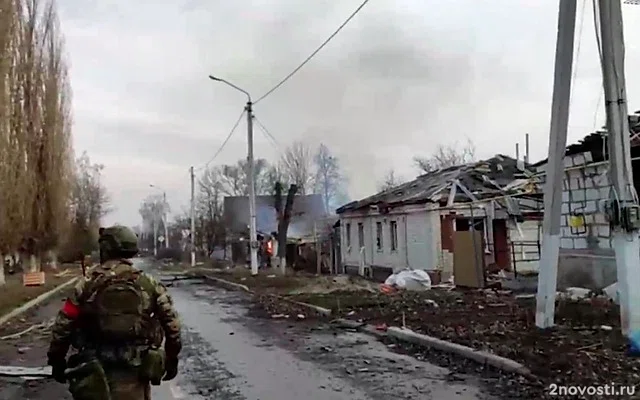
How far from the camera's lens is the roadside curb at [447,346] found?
8.84 meters

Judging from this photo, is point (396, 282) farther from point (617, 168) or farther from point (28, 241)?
point (28, 241)

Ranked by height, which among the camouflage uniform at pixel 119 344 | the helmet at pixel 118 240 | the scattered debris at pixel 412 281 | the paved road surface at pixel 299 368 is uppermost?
the helmet at pixel 118 240

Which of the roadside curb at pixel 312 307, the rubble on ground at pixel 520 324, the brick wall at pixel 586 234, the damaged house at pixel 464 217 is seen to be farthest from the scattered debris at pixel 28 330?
the damaged house at pixel 464 217

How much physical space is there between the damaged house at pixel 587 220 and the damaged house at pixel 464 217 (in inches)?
232

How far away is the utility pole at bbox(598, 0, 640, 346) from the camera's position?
10.2 metres

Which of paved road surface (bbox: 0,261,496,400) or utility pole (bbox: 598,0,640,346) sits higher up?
utility pole (bbox: 598,0,640,346)

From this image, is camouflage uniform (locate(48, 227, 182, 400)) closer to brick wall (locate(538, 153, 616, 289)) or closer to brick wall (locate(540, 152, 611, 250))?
brick wall (locate(538, 153, 616, 289))

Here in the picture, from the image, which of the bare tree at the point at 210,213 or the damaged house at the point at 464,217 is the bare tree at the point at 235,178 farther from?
the damaged house at the point at 464,217

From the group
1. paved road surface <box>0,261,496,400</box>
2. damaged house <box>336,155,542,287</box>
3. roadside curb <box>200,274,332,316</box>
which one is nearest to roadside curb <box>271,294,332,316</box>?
roadside curb <box>200,274,332,316</box>

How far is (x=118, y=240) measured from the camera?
4.45 metres

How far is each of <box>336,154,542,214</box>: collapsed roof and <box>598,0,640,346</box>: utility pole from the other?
1535cm

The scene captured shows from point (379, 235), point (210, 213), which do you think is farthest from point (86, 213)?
point (379, 235)

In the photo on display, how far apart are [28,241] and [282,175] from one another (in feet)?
162

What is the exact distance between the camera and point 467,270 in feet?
76.3
